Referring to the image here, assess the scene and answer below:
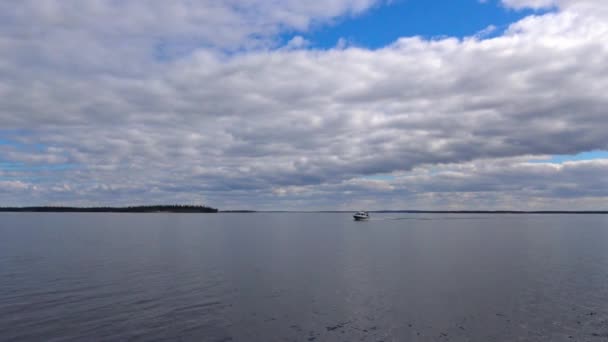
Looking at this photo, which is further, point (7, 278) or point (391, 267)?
point (391, 267)

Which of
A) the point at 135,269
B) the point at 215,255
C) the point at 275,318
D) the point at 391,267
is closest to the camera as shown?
the point at 275,318

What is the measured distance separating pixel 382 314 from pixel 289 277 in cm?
1706

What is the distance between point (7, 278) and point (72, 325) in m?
21.7

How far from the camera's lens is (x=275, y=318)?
1169 inches

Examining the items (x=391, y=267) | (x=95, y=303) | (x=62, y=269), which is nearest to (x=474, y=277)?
(x=391, y=267)

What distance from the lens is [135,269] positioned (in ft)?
164

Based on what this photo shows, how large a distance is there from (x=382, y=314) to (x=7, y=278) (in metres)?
37.0

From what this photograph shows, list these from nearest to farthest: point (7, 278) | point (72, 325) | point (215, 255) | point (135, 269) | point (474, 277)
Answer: point (72, 325)
point (7, 278)
point (474, 277)
point (135, 269)
point (215, 255)

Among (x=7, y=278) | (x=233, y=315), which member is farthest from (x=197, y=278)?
(x=7, y=278)

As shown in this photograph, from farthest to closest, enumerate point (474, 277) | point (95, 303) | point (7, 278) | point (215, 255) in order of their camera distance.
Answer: point (215, 255) < point (474, 277) < point (7, 278) < point (95, 303)

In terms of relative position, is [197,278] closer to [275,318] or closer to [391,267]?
[275,318]

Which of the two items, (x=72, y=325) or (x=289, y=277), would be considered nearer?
(x=72, y=325)

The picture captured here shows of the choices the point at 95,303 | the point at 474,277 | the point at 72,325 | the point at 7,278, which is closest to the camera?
the point at 72,325

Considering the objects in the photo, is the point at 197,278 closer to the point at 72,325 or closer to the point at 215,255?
the point at 72,325
